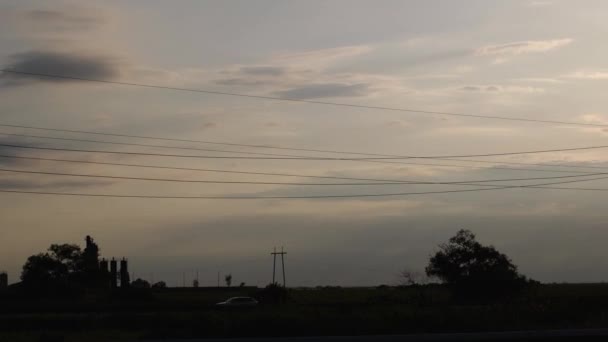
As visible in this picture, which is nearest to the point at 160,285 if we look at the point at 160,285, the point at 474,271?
the point at 160,285

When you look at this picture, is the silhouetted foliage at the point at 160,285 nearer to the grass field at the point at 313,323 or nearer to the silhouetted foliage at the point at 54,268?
the silhouetted foliage at the point at 54,268

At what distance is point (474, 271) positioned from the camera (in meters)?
92.9

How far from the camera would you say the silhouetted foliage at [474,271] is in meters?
88.9

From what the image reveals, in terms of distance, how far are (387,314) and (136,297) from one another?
55683 mm

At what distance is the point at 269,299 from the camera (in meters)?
89.6

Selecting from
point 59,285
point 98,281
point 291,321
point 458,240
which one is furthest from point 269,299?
point 291,321

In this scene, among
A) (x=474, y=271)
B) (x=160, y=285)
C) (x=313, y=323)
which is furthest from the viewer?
(x=160, y=285)

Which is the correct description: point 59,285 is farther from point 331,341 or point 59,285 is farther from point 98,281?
point 331,341

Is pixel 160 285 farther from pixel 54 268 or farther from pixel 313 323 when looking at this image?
pixel 313 323

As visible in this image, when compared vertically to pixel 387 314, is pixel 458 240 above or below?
above

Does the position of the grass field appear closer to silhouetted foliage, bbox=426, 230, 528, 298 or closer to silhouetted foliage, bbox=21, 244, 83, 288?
silhouetted foliage, bbox=426, 230, 528, 298

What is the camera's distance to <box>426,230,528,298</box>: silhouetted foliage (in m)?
88.9

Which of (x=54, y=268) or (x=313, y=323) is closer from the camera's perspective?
(x=313, y=323)

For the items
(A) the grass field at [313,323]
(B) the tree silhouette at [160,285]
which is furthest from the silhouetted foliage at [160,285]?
(A) the grass field at [313,323]
